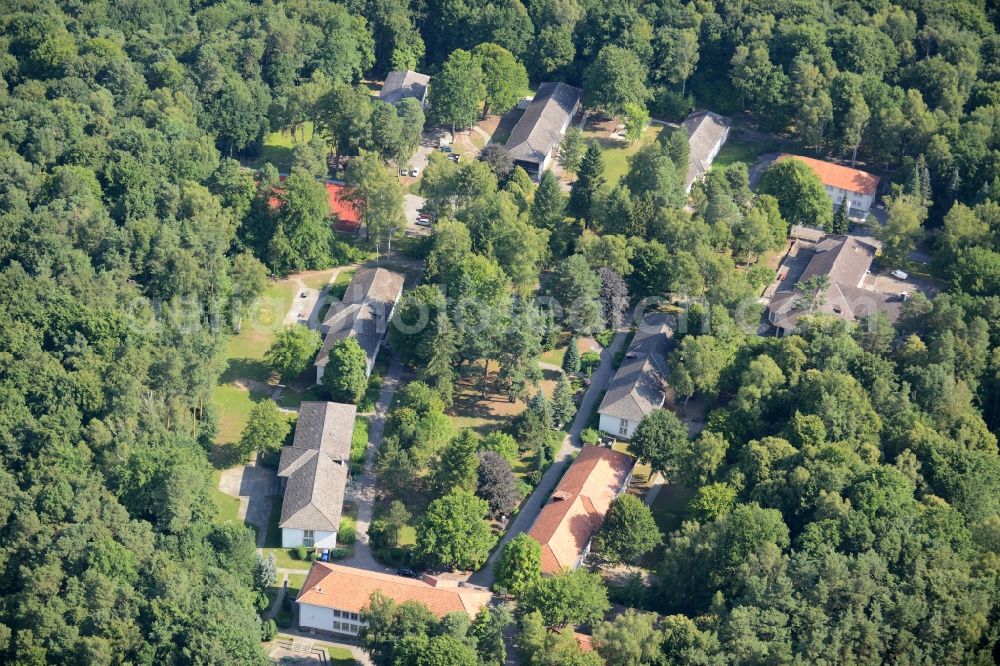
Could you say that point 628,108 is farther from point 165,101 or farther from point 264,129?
point 165,101

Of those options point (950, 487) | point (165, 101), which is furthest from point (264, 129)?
point (950, 487)

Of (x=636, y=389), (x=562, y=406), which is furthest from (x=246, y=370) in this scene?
(x=636, y=389)

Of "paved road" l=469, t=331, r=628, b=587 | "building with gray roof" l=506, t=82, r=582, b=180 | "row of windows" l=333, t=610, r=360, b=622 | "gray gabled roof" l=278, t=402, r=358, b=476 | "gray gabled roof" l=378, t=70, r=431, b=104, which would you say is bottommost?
"paved road" l=469, t=331, r=628, b=587

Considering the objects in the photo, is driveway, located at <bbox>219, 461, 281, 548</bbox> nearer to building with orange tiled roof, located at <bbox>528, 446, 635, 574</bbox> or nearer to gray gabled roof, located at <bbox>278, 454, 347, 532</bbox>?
gray gabled roof, located at <bbox>278, 454, 347, 532</bbox>

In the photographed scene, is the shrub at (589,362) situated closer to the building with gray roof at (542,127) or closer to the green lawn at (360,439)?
the green lawn at (360,439)

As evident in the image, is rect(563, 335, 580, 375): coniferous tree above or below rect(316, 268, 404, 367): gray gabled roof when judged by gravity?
below

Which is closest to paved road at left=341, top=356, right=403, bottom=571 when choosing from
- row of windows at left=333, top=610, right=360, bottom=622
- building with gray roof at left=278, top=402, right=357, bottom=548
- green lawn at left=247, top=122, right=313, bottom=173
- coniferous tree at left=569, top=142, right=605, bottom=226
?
building with gray roof at left=278, top=402, right=357, bottom=548
